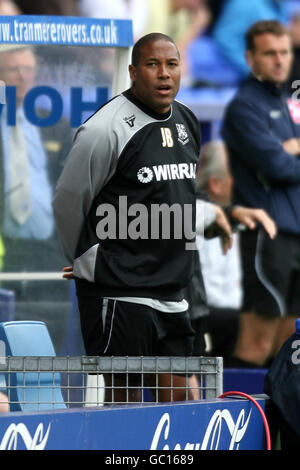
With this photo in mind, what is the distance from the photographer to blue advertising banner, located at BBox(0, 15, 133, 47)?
18.1ft

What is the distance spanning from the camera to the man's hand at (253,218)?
5.56 m

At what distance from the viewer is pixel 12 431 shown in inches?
140

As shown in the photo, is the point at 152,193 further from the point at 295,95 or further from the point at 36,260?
the point at 295,95

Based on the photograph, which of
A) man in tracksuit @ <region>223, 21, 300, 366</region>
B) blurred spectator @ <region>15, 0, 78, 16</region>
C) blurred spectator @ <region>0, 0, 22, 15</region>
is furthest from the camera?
blurred spectator @ <region>15, 0, 78, 16</region>

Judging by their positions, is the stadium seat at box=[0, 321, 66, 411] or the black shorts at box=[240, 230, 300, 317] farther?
the black shorts at box=[240, 230, 300, 317]

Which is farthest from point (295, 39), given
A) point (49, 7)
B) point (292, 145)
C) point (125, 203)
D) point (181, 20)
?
point (125, 203)

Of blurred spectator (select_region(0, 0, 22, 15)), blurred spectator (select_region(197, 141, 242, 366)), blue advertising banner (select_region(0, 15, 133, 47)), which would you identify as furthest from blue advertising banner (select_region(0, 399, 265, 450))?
blurred spectator (select_region(0, 0, 22, 15))

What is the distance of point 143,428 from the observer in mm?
3852

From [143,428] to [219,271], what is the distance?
4565mm

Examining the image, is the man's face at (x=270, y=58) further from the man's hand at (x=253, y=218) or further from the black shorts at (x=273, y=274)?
the man's hand at (x=253, y=218)

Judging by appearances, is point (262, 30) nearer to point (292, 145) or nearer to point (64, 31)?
point (292, 145)

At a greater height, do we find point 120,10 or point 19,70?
point 120,10

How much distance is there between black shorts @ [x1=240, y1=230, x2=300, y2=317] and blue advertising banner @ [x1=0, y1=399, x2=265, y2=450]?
320cm

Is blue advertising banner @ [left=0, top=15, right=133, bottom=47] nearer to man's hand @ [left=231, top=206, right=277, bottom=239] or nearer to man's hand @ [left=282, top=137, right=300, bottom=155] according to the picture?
man's hand @ [left=231, top=206, right=277, bottom=239]
